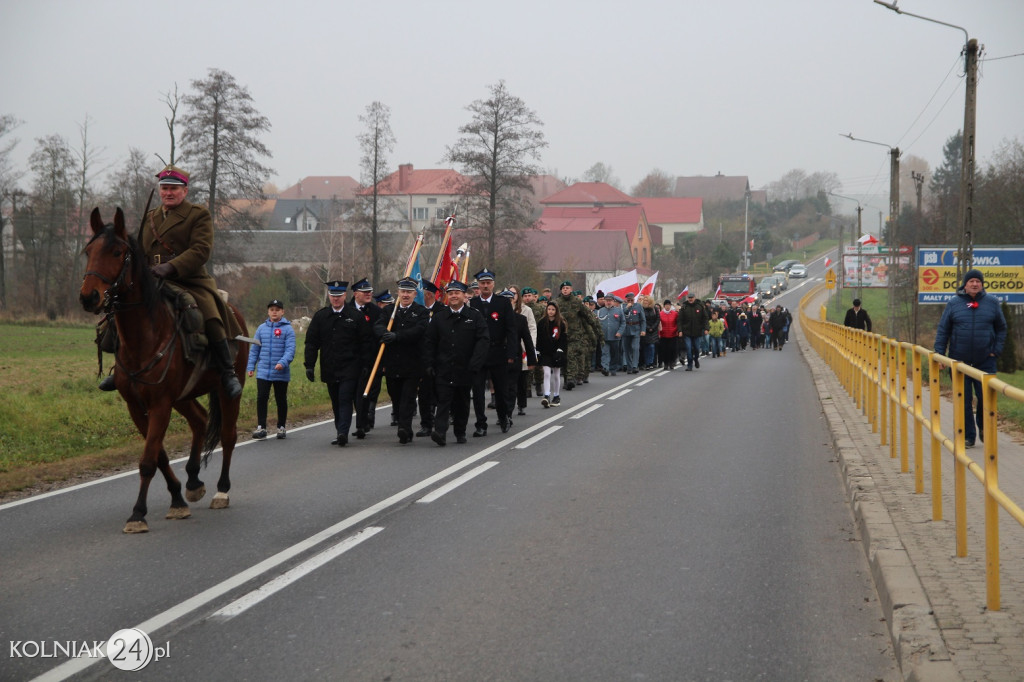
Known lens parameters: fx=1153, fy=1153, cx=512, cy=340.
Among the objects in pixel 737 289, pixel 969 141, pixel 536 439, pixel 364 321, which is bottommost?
pixel 536 439

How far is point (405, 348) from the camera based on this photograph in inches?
549

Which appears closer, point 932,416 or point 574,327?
point 932,416

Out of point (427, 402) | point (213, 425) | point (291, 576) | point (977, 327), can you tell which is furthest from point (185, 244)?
point (977, 327)

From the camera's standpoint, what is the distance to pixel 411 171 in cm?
12975

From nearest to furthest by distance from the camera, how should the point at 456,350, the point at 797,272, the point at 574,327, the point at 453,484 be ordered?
the point at 453,484 < the point at 456,350 < the point at 574,327 < the point at 797,272

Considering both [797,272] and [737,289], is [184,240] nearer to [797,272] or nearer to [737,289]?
[737,289]

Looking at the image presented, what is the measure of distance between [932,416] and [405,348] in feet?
24.4

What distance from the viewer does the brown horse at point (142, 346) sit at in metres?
7.69

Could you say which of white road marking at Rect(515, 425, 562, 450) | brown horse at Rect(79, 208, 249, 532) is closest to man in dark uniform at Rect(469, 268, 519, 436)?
white road marking at Rect(515, 425, 562, 450)

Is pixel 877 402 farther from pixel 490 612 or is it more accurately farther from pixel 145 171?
pixel 145 171

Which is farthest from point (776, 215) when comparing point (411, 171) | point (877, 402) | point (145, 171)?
point (877, 402)

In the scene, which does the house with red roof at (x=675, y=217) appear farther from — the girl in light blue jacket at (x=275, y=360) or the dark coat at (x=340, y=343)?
the dark coat at (x=340, y=343)

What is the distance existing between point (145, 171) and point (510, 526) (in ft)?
196

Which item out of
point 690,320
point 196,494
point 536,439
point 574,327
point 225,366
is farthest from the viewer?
point 690,320
